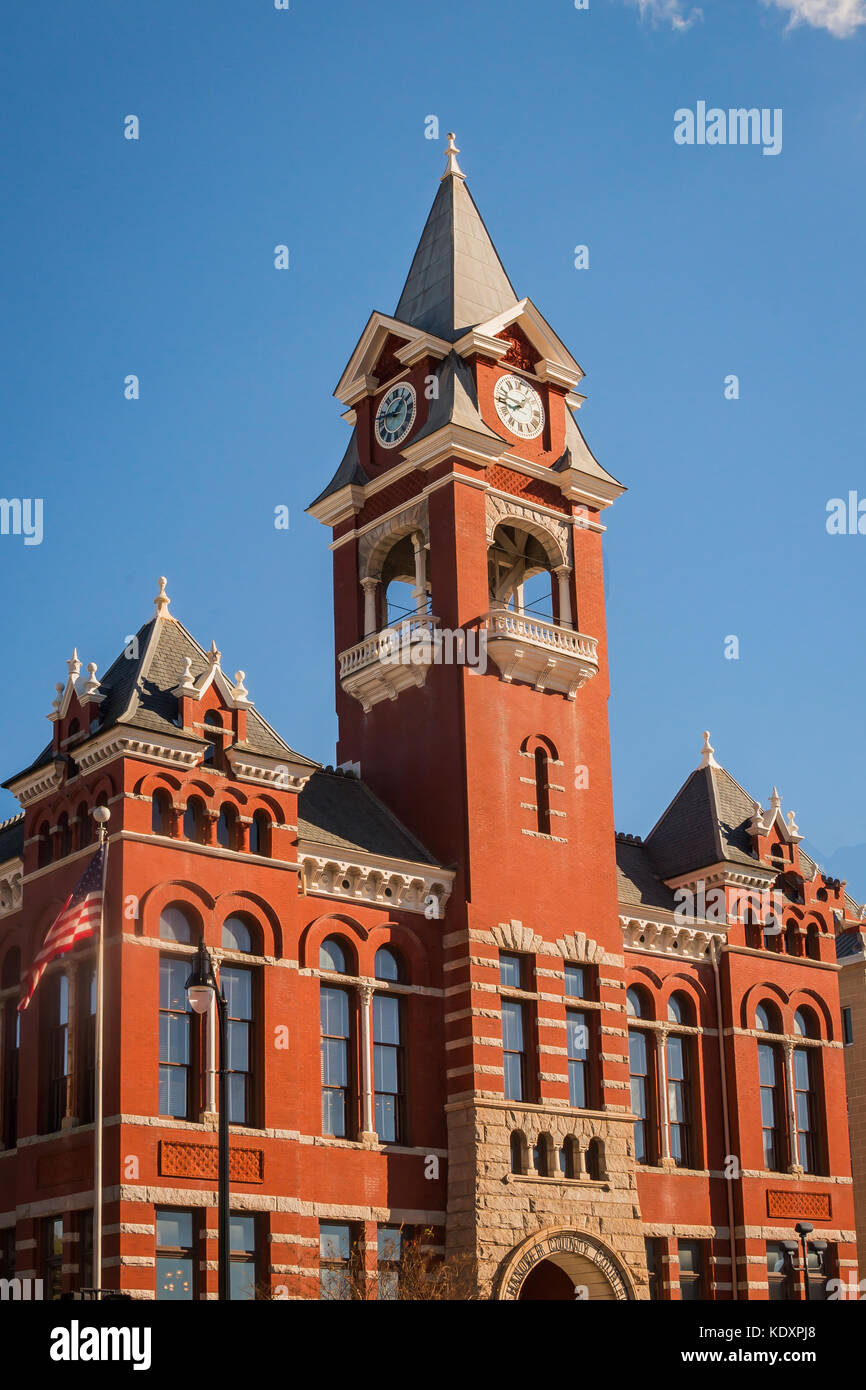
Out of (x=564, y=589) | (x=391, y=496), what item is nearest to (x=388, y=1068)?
(x=564, y=589)

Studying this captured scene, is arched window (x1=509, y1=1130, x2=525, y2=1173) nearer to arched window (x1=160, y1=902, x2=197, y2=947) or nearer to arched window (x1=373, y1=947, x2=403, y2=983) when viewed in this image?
arched window (x1=373, y1=947, x2=403, y2=983)

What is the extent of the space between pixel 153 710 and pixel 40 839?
4639 mm

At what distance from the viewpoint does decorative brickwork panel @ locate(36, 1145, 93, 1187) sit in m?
38.0

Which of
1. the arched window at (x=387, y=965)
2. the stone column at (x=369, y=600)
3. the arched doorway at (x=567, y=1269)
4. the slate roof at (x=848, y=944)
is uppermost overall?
the stone column at (x=369, y=600)

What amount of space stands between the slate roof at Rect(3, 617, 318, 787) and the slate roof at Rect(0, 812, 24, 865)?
260cm

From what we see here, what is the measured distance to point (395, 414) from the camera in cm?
5166

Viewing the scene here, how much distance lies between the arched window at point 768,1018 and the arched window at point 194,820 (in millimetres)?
20416

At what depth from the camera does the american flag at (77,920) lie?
120 ft

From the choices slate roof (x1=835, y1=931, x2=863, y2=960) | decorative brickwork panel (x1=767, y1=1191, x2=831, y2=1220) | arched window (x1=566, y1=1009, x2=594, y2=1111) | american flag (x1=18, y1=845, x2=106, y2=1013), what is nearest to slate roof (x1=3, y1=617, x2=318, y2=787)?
american flag (x1=18, y1=845, x2=106, y2=1013)

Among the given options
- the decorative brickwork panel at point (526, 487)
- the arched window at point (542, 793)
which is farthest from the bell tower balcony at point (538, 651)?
the decorative brickwork panel at point (526, 487)

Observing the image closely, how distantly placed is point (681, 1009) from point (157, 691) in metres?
19.3

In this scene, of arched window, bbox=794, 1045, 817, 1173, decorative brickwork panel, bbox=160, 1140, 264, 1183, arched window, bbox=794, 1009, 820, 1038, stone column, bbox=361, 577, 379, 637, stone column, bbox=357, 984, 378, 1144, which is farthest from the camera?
arched window, bbox=794, 1009, 820, 1038

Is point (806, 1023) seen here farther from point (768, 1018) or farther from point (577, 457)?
point (577, 457)

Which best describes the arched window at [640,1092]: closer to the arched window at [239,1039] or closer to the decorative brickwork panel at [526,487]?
the arched window at [239,1039]
